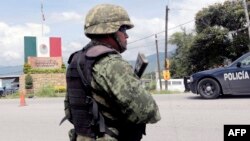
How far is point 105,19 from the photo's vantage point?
2.53m

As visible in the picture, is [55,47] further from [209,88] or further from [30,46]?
[209,88]

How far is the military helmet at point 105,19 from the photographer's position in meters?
2.53

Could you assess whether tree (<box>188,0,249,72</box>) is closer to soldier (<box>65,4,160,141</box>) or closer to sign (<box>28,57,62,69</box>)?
sign (<box>28,57,62,69</box>)

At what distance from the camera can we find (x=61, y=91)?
28.0 metres

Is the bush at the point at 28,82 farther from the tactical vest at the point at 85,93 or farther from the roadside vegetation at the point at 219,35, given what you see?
the tactical vest at the point at 85,93

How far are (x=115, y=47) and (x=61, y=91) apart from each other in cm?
2573

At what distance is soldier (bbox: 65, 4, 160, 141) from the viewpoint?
2.36m

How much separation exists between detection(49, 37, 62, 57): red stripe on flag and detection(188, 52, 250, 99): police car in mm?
21701

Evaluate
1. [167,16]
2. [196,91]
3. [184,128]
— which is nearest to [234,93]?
[196,91]

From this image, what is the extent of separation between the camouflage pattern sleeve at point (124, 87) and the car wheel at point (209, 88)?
10.6m

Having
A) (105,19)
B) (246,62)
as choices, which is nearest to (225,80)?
(246,62)

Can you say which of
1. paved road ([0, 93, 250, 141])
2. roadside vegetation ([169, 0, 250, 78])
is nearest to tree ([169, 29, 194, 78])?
roadside vegetation ([169, 0, 250, 78])

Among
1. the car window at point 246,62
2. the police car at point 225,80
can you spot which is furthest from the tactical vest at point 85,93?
the car window at point 246,62

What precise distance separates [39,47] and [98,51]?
31.4 metres
